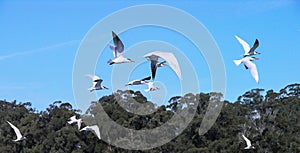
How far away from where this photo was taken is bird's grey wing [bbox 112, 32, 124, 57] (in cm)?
1202

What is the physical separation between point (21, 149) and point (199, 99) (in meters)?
10.8

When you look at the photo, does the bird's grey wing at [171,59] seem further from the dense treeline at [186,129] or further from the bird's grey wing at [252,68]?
the dense treeline at [186,129]

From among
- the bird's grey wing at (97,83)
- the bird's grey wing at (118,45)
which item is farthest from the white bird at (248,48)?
the bird's grey wing at (97,83)

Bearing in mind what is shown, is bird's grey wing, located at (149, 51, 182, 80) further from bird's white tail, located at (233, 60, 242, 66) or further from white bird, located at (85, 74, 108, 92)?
white bird, located at (85, 74, 108, 92)

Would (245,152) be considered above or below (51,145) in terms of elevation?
below

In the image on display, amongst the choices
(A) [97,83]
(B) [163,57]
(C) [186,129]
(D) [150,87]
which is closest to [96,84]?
(A) [97,83]

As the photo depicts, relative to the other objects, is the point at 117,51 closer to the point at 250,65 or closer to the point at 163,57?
the point at 163,57

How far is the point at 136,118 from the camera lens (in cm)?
3306

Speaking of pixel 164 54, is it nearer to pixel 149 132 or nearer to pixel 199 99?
pixel 149 132

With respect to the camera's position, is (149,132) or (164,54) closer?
(164,54)

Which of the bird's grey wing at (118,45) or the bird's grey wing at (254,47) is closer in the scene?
the bird's grey wing at (118,45)

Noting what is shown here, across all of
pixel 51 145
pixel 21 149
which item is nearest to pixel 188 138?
pixel 51 145

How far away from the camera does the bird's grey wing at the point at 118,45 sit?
1202 centimetres

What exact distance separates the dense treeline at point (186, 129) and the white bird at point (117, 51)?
15.6 meters
